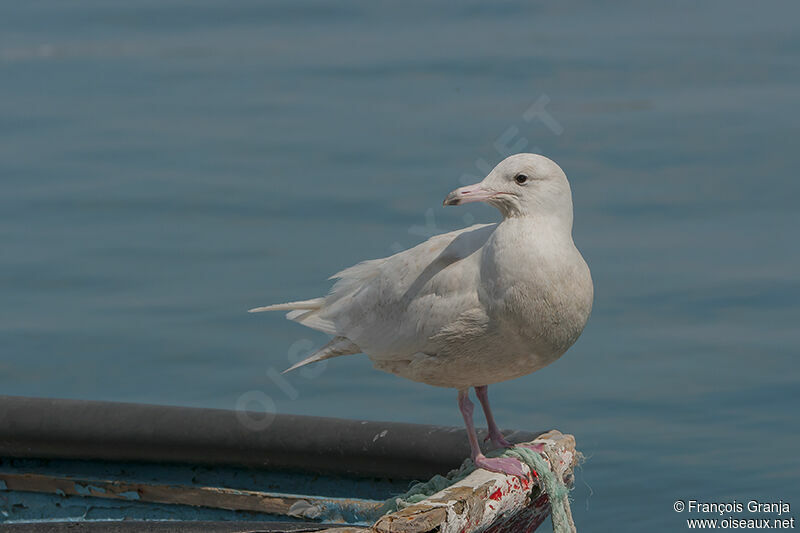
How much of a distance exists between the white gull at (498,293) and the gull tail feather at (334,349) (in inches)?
10.4

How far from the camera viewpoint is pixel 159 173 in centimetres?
1249

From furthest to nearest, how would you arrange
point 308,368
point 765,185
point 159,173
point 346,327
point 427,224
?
point 159,173 → point 765,185 → point 427,224 → point 308,368 → point 346,327

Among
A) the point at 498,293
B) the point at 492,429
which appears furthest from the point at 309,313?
the point at 498,293

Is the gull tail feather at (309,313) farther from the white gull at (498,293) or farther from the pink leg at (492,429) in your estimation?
the pink leg at (492,429)

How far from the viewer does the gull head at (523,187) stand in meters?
4.46

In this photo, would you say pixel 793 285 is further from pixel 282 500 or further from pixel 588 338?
pixel 282 500

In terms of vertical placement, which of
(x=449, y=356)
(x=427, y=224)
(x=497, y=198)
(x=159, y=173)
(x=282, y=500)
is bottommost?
(x=282, y=500)

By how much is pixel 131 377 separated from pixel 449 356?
16.6 ft

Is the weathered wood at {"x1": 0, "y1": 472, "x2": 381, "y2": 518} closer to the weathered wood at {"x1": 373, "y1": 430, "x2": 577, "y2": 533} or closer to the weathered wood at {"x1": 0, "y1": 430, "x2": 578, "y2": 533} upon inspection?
the weathered wood at {"x1": 0, "y1": 430, "x2": 578, "y2": 533}

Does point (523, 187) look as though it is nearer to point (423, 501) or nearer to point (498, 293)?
point (498, 293)

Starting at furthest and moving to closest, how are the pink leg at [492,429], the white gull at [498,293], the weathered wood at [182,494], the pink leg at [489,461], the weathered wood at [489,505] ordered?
the weathered wood at [182,494]
the pink leg at [492,429]
the pink leg at [489,461]
the white gull at [498,293]
the weathered wood at [489,505]

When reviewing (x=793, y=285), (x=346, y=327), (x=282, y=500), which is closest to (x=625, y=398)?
(x=793, y=285)

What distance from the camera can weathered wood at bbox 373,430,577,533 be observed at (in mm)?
4094

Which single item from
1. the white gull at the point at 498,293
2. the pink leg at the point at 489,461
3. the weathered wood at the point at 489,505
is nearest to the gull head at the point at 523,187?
the white gull at the point at 498,293
